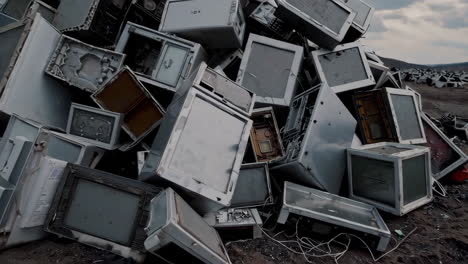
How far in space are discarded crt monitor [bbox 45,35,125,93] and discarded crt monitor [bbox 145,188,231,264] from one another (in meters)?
2.07

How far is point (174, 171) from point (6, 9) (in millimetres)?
4149

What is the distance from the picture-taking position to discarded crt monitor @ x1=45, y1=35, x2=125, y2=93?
3955mm

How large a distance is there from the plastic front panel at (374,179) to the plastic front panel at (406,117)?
3.04 feet

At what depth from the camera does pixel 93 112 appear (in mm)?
3627

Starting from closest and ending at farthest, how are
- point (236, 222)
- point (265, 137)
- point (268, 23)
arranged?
point (236, 222), point (265, 137), point (268, 23)

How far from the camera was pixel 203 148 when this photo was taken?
2609 millimetres

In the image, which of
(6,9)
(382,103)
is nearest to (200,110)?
(382,103)

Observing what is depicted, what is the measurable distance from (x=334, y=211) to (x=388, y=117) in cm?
156

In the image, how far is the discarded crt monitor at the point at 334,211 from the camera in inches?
121

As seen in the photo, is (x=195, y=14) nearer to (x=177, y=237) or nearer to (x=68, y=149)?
(x=68, y=149)

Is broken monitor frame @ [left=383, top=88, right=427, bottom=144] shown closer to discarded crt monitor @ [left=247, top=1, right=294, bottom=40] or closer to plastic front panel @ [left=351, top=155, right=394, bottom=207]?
plastic front panel @ [left=351, top=155, right=394, bottom=207]

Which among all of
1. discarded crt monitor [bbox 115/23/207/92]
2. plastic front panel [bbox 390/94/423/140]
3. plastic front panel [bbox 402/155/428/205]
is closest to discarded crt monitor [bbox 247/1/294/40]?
discarded crt monitor [bbox 115/23/207/92]

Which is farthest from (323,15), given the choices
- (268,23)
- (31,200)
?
(31,200)

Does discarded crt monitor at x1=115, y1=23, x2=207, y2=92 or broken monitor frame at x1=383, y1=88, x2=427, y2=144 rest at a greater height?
broken monitor frame at x1=383, y1=88, x2=427, y2=144
